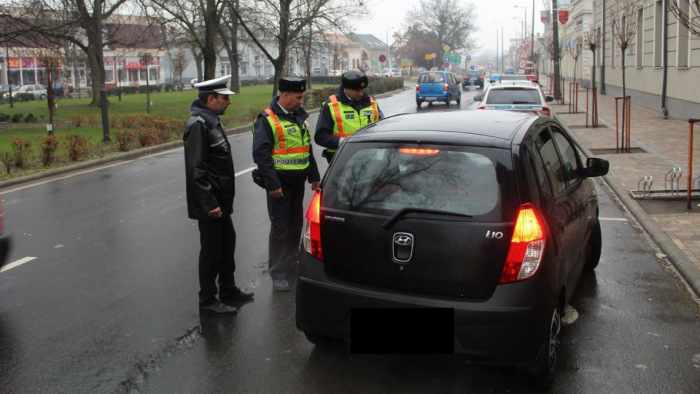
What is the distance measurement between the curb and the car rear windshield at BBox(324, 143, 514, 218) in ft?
9.59

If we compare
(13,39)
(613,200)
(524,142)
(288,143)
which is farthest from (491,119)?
(13,39)

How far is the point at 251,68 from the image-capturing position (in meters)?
115

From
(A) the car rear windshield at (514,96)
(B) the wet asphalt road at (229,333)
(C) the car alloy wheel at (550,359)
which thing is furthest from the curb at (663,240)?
(A) the car rear windshield at (514,96)

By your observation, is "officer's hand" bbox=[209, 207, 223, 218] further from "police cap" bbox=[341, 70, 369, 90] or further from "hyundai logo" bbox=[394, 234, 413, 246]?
"police cap" bbox=[341, 70, 369, 90]

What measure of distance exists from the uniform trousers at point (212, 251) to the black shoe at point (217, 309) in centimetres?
4

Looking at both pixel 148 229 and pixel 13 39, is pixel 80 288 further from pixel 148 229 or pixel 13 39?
pixel 13 39

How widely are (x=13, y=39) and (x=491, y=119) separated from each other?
908 inches

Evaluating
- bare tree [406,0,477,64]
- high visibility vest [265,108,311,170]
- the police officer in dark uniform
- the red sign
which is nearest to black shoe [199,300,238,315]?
the police officer in dark uniform

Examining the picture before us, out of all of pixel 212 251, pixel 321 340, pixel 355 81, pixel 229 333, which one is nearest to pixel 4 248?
pixel 212 251

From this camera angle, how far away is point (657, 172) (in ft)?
36.8

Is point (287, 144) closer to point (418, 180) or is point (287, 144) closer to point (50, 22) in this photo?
point (418, 180)

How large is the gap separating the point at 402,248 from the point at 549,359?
1.04 metres

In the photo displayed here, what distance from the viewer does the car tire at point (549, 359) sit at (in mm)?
3695

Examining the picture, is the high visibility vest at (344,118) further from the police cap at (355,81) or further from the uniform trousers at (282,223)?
the uniform trousers at (282,223)
